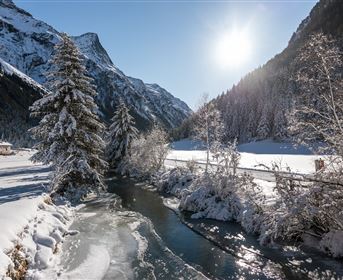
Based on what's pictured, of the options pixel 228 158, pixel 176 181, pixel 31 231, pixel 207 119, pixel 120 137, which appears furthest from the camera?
pixel 120 137

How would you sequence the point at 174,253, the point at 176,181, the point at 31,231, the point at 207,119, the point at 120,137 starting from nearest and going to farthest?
the point at 31,231 < the point at 174,253 < the point at 176,181 < the point at 207,119 < the point at 120,137

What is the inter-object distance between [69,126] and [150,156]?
18397mm

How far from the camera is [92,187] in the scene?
2525 centimetres

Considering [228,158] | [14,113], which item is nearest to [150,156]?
[228,158]

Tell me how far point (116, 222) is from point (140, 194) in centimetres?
1068

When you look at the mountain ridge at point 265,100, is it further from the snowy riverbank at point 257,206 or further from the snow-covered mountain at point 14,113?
the snow-covered mountain at point 14,113

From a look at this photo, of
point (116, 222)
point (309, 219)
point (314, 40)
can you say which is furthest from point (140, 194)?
point (314, 40)

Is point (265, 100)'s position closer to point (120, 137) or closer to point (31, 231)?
point (120, 137)

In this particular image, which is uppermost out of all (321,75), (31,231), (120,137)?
(321,75)

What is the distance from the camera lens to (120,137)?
50031mm

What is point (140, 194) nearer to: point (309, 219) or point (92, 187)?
point (92, 187)

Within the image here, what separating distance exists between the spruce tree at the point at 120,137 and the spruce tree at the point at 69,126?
23.6 m

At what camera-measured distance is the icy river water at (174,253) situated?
1158cm

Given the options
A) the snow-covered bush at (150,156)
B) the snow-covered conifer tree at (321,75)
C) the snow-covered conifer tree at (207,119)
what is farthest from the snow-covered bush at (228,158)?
the snow-covered bush at (150,156)
